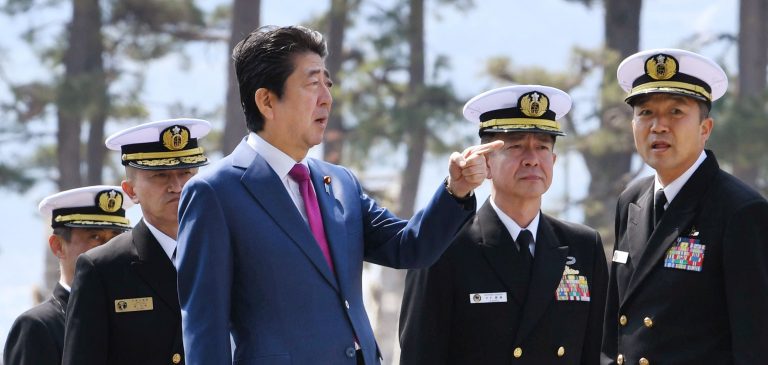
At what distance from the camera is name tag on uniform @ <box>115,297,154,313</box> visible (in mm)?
4754

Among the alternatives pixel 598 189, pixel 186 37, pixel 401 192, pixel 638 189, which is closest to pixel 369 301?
pixel 401 192

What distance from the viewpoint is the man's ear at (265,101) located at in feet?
13.1

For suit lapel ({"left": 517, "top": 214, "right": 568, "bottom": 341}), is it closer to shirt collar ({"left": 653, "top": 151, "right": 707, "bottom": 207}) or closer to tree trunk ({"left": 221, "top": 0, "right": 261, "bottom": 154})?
shirt collar ({"left": 653, "top": 151, "right": 707, "bottom": 207})

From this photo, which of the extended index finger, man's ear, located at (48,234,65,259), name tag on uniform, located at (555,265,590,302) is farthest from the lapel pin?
man's ear, located at (48,234,65,259)

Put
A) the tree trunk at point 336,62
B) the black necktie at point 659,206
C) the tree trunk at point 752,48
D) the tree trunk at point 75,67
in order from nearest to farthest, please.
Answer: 1. the black necktie at point 659,206
2. the tree trunk at point 752,48
3. the tree trunk at point 336,62
4. the tree trunk at point 75,67

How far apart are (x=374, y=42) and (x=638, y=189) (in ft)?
44.2

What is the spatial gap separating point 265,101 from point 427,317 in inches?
47.7

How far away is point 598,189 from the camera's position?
17078mm

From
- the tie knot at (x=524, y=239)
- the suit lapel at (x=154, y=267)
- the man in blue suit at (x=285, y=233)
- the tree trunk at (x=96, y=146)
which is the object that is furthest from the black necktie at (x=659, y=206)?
the tree trunk at (x=96, y=146)

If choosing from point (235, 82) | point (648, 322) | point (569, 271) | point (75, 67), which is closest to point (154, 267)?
point (569, 271)

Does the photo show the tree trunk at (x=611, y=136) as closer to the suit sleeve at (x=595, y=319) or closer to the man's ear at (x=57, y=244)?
the man's ear at (x=57, y=244)

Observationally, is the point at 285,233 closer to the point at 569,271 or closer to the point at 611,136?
the point at 569,271

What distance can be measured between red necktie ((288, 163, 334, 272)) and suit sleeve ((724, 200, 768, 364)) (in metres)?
1.45

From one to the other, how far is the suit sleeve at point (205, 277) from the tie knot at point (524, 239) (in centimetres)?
154
